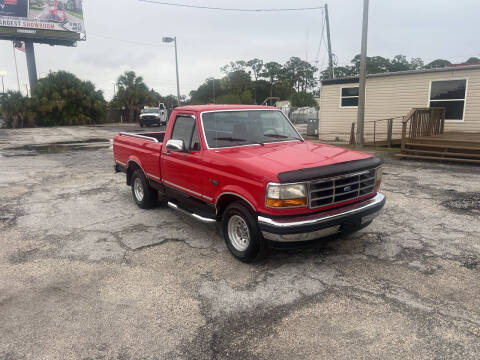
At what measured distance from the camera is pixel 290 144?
5086mm

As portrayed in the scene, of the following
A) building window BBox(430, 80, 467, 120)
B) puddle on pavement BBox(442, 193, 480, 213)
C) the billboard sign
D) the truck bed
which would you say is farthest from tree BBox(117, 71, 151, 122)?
puddle on pavement BBox(442, 193, 480, 213)

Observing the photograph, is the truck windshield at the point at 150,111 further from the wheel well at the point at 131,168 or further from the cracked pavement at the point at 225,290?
the cracked pavement at the point at 225,290

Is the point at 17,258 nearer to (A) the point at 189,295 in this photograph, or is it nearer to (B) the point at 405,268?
(A) the point at 189,295

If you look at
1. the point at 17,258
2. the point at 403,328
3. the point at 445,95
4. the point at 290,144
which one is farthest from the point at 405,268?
the point at 445,95

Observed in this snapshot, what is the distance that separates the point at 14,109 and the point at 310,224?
40592 millimetres

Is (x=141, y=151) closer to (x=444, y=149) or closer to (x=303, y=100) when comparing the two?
(x=444, y=149)

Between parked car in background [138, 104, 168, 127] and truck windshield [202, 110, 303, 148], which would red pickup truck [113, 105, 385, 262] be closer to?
truck windshield [202, 110, 303, 148]

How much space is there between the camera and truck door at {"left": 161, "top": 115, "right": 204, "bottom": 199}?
488cm

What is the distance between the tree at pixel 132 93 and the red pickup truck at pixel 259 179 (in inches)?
1659

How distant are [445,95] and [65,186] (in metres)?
14.0

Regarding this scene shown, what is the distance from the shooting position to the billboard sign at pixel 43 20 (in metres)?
41.5

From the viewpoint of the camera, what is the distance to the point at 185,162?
16.7ft

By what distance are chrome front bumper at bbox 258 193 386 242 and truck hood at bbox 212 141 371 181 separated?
0.47 metres

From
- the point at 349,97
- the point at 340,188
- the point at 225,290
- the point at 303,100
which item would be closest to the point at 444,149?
the point at 349,97
